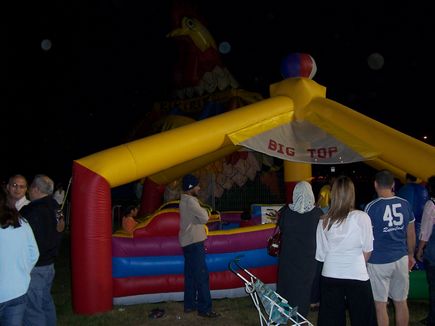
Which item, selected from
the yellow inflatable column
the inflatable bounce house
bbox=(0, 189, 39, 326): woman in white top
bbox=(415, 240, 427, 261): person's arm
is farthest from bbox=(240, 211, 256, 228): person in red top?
bbox=(0, 189, 39, 326): woman in white top

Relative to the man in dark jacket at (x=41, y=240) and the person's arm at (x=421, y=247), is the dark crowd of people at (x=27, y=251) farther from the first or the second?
the person's arm at (x=421, y=247)

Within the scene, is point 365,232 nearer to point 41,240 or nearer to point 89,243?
point 41,240

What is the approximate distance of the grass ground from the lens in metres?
5.18

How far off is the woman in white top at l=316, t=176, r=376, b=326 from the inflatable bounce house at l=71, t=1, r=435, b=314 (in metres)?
2.74

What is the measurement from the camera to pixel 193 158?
6.59 m

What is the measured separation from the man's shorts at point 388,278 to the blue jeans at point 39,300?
2526mm

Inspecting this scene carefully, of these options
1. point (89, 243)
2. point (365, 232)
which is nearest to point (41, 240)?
point (89, 243)

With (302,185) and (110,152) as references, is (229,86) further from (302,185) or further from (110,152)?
(302,185)

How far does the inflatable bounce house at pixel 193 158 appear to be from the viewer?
17.8ft

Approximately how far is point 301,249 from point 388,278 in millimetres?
740

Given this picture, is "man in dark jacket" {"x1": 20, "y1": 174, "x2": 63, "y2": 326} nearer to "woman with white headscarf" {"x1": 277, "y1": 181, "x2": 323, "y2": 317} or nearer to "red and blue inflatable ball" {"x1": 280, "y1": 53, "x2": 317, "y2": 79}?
"woman with white headscarf" {"x1": 277, "y1": 181, "x2": 323, "y2": 317}

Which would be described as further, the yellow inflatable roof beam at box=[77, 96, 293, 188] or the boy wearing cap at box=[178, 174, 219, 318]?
the yellow inflatable roof beam at box=[77, 96, 293, 188]

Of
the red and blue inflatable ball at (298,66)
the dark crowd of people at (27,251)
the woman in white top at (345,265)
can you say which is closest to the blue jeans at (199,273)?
the dark crowd of people at (27,251)

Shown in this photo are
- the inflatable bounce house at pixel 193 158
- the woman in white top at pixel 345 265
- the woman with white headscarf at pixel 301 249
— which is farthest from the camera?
the inflatable bounce house at pixel 193 158
